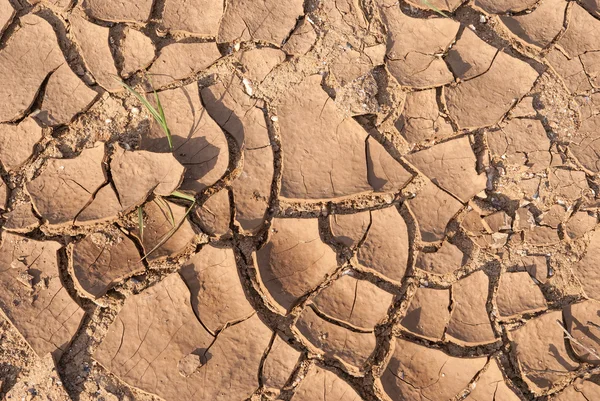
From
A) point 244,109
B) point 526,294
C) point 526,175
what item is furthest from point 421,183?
point 244,109

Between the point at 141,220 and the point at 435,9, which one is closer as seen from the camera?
the point at 141,220

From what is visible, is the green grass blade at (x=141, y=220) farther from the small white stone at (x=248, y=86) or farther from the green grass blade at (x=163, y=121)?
the small white stone at (x=248, y=86)

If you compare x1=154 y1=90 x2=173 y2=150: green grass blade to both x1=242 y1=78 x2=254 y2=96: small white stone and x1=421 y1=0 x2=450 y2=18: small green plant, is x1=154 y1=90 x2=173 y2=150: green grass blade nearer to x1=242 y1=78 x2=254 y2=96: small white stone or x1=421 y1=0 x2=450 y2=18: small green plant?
x1=242 y1=78 x2=254 y2=96: small white stone

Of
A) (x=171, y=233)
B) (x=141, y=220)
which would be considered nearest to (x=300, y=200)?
(x=171, y=233)

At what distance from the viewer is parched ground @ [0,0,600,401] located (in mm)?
2053

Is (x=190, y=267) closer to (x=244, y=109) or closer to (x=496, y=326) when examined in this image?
(x=244, y=109)

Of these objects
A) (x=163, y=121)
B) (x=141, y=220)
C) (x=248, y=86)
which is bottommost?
(x=141, y=220)

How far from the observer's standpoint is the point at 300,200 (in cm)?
214

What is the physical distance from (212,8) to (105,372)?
1605mm

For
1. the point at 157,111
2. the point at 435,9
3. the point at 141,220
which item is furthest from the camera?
the point at 435,9

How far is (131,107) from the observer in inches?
88.0

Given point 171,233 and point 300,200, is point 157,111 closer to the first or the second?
point 171,233

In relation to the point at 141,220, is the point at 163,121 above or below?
above

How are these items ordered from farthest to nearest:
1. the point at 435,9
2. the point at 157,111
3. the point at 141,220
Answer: the point at 435,9, the point at 157,111, the point at 141,220
